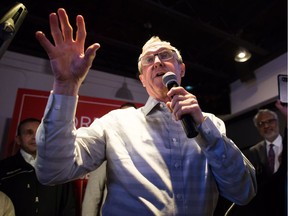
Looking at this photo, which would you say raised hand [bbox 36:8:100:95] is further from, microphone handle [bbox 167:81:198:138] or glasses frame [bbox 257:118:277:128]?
glasses frame [bbox 257:118:277:128]

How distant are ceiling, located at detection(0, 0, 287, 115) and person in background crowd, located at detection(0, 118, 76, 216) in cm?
212

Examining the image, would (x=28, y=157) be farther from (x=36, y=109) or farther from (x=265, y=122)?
(x=265, y=122)

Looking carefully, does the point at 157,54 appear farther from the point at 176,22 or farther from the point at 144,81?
the point at 176,22

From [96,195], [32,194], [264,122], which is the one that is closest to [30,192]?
[32,194]

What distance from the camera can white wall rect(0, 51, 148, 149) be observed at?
407cm

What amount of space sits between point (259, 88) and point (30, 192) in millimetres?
4083

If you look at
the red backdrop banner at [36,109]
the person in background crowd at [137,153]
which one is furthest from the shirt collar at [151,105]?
the red backdrop banner at [36,109]

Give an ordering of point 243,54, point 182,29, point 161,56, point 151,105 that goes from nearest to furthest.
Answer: point 151,105 → point 161,56 → point 182,29 → point 243,54

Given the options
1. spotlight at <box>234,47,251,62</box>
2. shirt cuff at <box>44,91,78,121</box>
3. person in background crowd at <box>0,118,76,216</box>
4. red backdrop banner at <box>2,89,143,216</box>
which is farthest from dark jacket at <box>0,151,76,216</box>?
spotlight at <box>234,47,251,62</box>

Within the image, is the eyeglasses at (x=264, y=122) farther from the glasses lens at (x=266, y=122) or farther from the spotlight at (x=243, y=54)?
the spotlight at (x=243, y=54)

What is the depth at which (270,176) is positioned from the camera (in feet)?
8.34

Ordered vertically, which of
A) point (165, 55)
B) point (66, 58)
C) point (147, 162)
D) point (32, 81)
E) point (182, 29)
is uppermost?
point (182, 29)

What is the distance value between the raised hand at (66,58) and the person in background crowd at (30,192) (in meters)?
1.81

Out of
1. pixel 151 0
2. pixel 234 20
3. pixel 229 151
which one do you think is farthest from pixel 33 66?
pixel 229 151
